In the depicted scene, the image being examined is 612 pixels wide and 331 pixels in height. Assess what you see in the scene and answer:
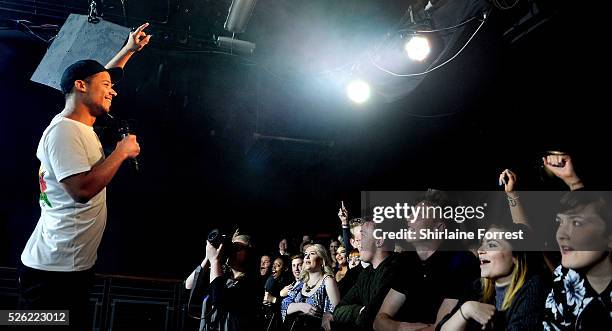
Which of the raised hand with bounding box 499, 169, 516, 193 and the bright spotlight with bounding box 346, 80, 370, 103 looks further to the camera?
the bright spotlight with bounding box 346, 80, 370, 103

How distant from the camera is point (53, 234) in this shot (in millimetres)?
1887

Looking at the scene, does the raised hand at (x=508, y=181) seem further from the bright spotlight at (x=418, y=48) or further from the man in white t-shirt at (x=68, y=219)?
the man in white t-shirt at (x=68, y=219)

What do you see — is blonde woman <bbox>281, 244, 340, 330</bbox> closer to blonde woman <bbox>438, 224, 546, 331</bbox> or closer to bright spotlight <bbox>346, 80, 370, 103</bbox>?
blonde woman <bbox>438, 224, 546, 331</bbox>

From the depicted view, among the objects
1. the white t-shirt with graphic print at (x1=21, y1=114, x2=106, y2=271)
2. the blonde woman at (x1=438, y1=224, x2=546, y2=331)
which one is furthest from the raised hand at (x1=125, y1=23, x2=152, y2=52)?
Result: the blonde woman at (x1=438, y1=224, x2=546, y2=331)

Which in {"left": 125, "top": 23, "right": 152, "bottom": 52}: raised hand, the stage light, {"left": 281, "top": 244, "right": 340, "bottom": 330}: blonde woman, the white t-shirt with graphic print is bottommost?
{"left": 281, "top": 244, "right": 340, "bottom": 330}: blonde woman

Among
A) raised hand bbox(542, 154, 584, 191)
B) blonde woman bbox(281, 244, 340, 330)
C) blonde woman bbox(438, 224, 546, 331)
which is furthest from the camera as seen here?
blonde woman bbox(281, 244, 340, 330)

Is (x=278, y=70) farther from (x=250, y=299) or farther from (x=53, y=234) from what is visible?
(x=53, y=234)

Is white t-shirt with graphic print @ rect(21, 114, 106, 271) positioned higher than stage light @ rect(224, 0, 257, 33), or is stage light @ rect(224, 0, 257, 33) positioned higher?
stage light @ rect(224, 0, 257, 33)

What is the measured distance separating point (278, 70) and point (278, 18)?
0.80m

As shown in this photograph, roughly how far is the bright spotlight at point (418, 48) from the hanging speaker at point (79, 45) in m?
2.95

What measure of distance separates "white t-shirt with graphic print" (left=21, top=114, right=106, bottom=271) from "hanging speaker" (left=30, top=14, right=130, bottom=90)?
5.20 feet

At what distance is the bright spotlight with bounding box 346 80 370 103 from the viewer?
19.9 feet

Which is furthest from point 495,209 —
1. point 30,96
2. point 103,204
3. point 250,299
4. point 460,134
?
point 30,96

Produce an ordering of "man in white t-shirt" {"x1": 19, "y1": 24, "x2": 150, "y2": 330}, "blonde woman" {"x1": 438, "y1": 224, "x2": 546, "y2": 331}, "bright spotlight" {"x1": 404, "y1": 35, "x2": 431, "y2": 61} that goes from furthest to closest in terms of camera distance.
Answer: "bright spotlight" {"x1": 404, "y1": 35, "x2": 431, "y2": 61}
"blonde woman" {"x1": 438, "y1": 224, "x2": 546, "y2": 331}
"man in white t-shirt" {"x1": 19, "y1": 24, "x2": 150, "y2": 330}
